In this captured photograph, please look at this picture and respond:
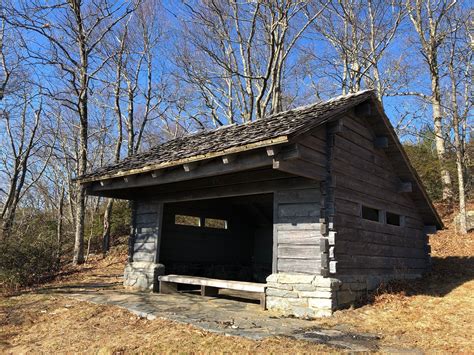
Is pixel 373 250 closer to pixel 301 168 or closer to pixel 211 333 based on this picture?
pixel 301 168

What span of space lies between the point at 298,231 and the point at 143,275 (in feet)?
17.0

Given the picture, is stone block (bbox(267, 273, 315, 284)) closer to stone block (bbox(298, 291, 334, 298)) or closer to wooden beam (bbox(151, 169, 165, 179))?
stone block (bbox(298, 291, 334, 298))

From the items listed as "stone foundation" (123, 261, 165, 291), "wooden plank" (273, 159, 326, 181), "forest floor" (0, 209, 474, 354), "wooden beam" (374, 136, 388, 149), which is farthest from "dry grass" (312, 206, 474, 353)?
"stone foundation" (123, 261, 165, 291)

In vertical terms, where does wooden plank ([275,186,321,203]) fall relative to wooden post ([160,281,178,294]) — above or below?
above

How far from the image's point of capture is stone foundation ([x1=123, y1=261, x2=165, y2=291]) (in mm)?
10891

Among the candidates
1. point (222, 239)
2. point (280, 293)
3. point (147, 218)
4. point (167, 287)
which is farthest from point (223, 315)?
point (222, 239)

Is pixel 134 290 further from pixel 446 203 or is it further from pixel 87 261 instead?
pixel 446 203

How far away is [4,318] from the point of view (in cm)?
838

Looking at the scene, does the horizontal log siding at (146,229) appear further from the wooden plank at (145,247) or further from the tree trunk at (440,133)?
the tree trunk at (440,133)

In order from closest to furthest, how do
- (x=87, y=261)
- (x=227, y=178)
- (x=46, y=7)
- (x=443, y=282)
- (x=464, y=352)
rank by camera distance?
(x=464, y=352)
(x=46, y=7)
(x=227, y=178)
(x=443, y=282)
(x=87, y=261)

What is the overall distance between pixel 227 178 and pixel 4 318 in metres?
5.84

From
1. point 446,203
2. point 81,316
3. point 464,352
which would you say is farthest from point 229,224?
point 446,203

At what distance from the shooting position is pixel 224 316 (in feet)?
24.6

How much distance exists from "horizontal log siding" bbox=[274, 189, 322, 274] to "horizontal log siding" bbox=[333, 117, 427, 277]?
53 cm
